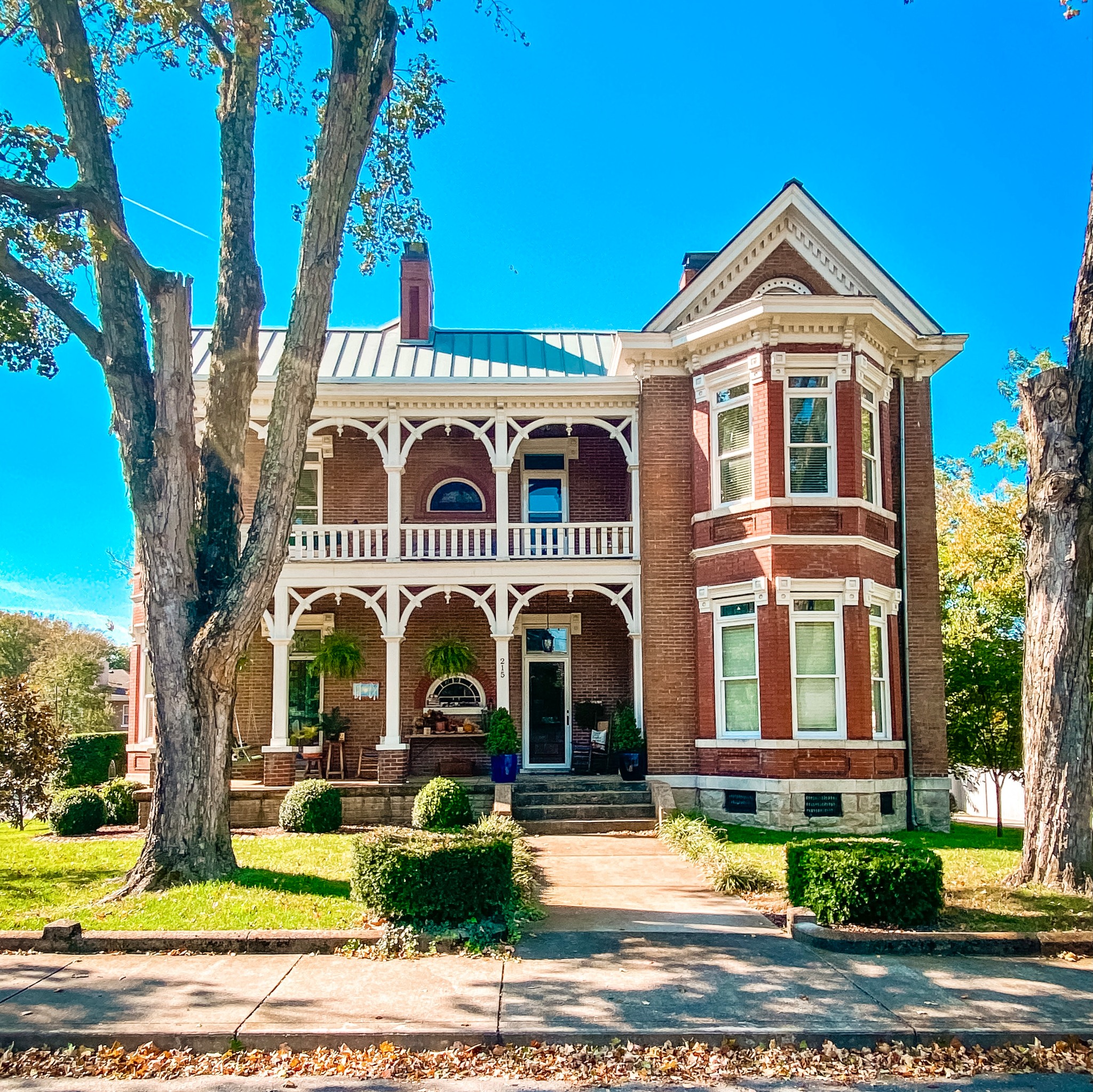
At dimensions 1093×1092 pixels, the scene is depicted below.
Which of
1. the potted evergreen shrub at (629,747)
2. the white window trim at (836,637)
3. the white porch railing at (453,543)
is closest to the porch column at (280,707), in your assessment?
the white porch railing at (453,543)

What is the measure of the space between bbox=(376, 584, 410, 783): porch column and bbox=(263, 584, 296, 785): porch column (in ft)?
5.13

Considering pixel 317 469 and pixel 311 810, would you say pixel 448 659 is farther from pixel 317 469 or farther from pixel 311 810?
pixel 317 469

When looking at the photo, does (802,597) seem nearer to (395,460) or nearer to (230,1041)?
(395,460)

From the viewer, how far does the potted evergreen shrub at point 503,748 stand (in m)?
16.8

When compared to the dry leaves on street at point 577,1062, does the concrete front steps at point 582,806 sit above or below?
above

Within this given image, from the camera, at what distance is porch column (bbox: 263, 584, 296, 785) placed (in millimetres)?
16875

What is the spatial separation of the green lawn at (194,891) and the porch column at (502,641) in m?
4.32

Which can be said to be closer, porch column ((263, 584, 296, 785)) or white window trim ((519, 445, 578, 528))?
porch column ((263, 584, 296, 785))

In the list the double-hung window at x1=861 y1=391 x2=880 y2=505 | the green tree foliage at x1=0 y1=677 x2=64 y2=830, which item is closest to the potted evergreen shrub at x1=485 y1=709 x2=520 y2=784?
the green tree foliage at x1=0 y1=677 x2=64 y2=830

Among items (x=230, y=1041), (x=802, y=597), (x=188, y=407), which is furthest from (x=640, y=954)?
(x=802, y=597)

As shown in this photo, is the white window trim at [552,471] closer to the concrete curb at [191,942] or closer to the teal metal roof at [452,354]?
the teal metal roof at [452,354]

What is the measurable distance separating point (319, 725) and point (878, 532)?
1096cm

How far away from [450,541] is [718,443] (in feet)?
17.6

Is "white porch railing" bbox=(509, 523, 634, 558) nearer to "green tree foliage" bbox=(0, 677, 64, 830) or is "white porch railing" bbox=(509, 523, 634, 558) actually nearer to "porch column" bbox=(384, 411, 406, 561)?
"porch column" bbox=(384, 411, 406, 561)
